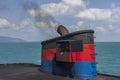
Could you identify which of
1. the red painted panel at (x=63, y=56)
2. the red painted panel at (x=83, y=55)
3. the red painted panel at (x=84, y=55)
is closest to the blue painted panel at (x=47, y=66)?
the red painted panel at (x=63, y=56)

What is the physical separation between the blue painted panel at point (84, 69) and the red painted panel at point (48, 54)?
200cm

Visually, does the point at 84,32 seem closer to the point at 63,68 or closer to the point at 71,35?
the point at 71,35

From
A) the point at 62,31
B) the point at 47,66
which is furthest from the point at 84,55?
the point at 47,66

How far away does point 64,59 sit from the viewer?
1515 cm

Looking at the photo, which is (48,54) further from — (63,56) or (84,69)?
(84,69)

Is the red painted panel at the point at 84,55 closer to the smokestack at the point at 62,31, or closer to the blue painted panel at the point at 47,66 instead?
the smokestack at the point at 62,31

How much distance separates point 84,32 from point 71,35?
2.34 feet

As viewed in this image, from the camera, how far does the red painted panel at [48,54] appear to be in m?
16.7

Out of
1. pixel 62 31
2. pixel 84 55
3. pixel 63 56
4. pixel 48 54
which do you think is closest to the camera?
pixel 84 55

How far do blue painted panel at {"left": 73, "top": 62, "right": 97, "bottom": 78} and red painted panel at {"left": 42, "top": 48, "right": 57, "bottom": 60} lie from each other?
200 cm

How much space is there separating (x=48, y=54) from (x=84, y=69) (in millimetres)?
2747

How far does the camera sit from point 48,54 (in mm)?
16953

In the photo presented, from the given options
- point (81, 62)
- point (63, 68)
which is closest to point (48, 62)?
point (63, 68)

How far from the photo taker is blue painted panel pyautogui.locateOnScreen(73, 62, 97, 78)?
1491cm
